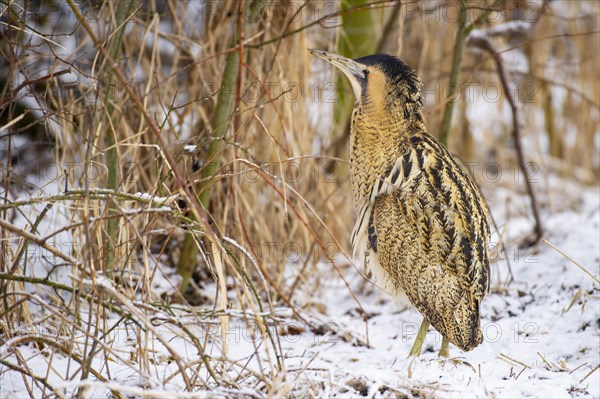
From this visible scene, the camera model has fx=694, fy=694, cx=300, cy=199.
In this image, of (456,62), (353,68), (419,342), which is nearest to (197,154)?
(353,68)

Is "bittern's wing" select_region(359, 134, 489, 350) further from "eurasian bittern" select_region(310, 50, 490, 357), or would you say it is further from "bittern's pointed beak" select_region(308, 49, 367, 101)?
"bittern's pointed beak" select_region(308, 49, 367, 101)

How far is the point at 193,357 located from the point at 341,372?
887mm

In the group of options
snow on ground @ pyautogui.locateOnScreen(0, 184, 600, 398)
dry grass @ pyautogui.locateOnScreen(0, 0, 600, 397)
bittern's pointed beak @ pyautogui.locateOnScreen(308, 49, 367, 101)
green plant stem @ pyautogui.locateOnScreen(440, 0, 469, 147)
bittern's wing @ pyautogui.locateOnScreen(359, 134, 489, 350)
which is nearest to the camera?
snow on ground @ pyautogui.locateOnScreen(0, 184, 600, 398)

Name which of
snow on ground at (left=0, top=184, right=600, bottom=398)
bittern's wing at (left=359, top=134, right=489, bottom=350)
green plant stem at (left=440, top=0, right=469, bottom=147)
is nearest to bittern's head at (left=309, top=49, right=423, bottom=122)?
bittern's wing at (left=359, top=134, right=489, bottom=350)

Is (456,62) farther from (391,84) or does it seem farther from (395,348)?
(395,348)

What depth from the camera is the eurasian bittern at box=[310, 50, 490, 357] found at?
3090 millimetres

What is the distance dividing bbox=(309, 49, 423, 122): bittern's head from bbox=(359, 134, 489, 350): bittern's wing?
248 mm

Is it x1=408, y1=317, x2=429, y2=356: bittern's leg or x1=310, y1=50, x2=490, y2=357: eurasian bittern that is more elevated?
x1=310, y1=50, x2=490, y2=357: eurasian bittern

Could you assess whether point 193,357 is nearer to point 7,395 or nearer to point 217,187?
point 7,395

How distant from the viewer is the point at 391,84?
3.35m

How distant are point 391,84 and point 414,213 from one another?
66 centimetres

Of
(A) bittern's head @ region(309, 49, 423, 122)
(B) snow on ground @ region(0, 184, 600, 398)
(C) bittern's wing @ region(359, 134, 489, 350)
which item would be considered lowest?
(B) snow on ground @ region(0, 184, 600, 398)

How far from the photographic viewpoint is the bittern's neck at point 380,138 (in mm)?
3336

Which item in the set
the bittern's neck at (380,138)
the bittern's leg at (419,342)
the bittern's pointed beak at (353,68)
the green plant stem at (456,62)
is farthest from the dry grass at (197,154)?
the bittern's leg at (419,342)
